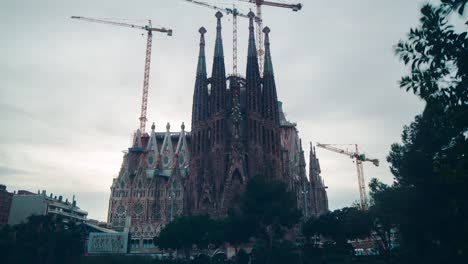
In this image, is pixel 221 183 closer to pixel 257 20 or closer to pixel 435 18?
pixel 257 20

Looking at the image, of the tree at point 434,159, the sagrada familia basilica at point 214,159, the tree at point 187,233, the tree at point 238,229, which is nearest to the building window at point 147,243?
the sagrada familia basilica at point 214,159

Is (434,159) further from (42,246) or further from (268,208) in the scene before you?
(42,246)

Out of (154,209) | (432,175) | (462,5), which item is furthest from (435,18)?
(154,209)

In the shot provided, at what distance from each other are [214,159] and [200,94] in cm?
1292

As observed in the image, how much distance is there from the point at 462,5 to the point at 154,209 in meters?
72.2

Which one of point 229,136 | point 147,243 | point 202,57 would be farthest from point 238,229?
point 202,57

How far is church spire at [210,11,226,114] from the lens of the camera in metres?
65.1

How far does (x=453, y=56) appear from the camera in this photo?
973cm

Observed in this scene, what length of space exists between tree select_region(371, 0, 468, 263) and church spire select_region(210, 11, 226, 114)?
110 ft

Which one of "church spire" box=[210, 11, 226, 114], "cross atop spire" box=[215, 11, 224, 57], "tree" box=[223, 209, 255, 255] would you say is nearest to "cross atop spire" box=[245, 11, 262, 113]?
"church spire" box=[210, 11, 226, 114]

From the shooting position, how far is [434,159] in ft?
58.5

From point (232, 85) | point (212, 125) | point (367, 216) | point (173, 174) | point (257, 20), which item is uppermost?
point (257, 20)

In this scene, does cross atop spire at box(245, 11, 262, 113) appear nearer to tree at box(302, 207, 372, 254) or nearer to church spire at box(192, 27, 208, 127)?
church spire at box(192, 27, 208, 127)

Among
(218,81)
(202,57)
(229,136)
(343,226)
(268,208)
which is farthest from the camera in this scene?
(202,57)
